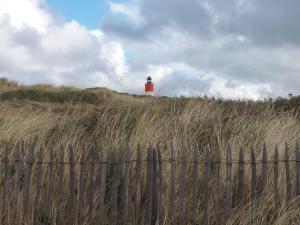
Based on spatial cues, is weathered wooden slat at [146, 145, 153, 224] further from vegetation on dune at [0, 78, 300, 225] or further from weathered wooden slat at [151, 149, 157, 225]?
vegetation on dune at [0, 78, 300, 225]

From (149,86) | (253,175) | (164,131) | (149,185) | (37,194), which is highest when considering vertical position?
(149,86)

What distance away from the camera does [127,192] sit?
612cm

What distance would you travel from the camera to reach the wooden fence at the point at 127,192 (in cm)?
612

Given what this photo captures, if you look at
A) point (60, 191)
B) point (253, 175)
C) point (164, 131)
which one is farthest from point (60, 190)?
point (164, 131)

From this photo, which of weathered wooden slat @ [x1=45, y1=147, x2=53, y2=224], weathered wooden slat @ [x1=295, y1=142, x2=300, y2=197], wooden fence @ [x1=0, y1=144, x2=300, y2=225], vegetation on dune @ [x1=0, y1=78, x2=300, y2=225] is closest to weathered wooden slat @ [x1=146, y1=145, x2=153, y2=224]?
wooden fence @ [x1=0, y1=144, x2=300, y2=225]

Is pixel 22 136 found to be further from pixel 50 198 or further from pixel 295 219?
pixel 295 219

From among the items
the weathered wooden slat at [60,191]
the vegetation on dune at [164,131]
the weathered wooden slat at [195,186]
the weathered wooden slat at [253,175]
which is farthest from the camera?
the vegetation on dune at [164,131]

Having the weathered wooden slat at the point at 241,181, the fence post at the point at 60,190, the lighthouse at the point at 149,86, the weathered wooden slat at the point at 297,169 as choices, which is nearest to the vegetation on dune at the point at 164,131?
the weathered wooden slat at the point at 297,169

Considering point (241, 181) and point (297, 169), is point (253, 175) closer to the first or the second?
point (241, 181)

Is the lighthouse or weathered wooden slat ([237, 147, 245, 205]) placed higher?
the lighthouse

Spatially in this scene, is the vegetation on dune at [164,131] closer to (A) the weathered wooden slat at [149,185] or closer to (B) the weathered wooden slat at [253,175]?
(B) the weathered wooden slat at [253,175]

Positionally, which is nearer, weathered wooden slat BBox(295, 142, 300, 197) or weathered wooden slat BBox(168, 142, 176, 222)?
weathered wooden slat BBox(168, 142, 176, 222)

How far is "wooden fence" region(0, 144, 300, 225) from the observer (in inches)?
241

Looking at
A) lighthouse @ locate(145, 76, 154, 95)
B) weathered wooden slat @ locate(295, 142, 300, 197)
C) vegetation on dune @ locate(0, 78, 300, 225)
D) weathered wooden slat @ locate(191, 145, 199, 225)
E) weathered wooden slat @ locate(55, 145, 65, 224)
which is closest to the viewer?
weathered wooden slat @ locate(191, 145, 199, 225)
